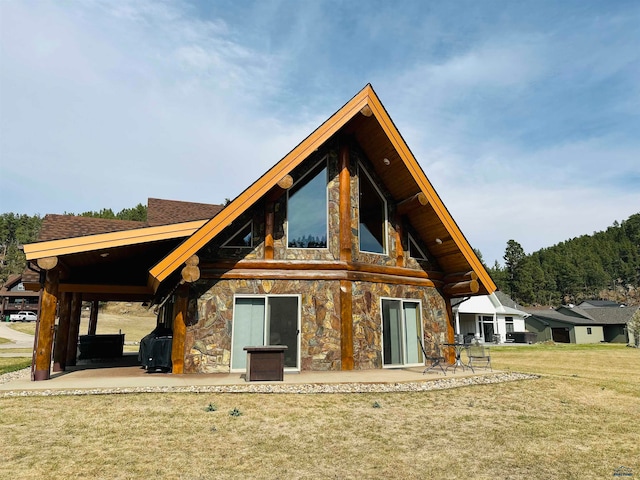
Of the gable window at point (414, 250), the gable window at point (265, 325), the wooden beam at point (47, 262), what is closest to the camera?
the wooden beam at point (47, 262)

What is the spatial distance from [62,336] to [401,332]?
32.7 ft

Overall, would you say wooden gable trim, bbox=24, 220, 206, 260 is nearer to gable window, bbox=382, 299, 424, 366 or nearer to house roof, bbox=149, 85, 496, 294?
house roof, bbox=149, 85, 496, 294

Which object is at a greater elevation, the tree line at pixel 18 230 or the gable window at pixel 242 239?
the tree line at pixel 18 230

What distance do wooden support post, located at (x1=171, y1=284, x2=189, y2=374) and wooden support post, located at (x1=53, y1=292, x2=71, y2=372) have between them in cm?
395

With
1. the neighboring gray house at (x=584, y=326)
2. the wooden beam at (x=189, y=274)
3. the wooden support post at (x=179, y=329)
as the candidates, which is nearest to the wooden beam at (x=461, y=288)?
the wooden beam at (x=189, y=274)

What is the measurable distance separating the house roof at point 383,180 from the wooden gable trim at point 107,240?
0.60m

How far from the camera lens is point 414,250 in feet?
43.3

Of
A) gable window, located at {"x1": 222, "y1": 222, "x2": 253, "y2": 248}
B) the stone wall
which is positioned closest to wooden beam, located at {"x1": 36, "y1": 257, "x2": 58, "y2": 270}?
the stone wall

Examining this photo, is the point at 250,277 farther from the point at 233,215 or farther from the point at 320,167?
the point at 320,167

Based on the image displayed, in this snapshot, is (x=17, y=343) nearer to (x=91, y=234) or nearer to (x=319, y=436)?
(x=91, y=234)

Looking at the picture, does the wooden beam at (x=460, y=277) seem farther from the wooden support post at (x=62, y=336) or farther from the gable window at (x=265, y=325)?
the wooden support post at (x=62, y=336)

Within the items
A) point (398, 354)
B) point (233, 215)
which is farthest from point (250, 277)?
point (398, 354)

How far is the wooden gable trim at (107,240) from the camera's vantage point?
8914 millimetres

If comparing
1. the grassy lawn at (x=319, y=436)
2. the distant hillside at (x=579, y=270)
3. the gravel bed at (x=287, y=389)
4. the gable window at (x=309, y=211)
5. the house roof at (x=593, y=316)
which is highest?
the distant hillside at (x=579, y=270)
